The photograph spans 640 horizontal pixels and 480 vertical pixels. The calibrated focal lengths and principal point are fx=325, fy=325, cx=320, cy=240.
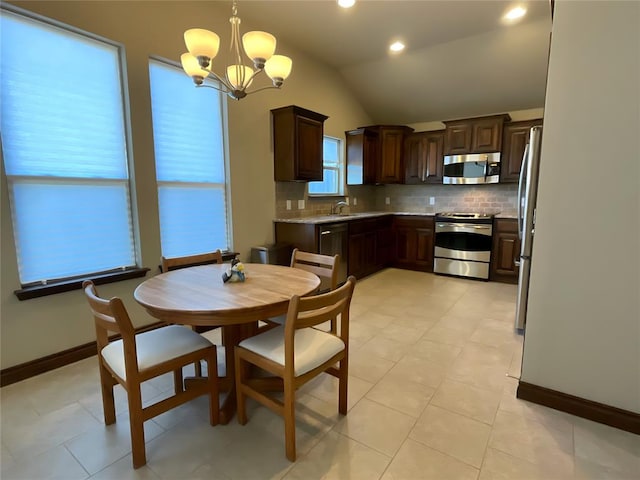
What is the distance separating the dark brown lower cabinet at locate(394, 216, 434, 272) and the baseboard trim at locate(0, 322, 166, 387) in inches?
167

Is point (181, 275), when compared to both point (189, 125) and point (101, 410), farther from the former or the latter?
point (189, 125)

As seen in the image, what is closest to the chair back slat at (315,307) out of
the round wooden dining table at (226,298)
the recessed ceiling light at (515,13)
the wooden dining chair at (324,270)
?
the round wooden dining table at (226,298)

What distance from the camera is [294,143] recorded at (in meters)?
3.87

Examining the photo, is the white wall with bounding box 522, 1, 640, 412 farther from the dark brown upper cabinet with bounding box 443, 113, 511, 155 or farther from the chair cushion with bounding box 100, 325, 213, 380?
the dark brown upper cabinet with bounding box 443, 113, 511, 155

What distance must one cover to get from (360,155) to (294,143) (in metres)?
1.78

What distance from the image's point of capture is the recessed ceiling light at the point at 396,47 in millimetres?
4199

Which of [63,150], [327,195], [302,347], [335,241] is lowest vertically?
[302,347]

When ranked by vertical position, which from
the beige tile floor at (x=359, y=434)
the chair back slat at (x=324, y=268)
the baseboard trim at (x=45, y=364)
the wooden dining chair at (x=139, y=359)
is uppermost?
the chair back slat at (x=324, y=268)

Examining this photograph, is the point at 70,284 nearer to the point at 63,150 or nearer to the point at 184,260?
the point at 184,260

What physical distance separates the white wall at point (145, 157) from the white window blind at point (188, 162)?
0.13 meters

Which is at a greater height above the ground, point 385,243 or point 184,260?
point 184,260

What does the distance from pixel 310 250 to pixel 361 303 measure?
2.83 feet

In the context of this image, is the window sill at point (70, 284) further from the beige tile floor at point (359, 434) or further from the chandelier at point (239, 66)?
the chandelier at point (239, 66)

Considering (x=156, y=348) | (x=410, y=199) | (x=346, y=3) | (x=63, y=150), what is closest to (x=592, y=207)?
(x=156, y=348)
